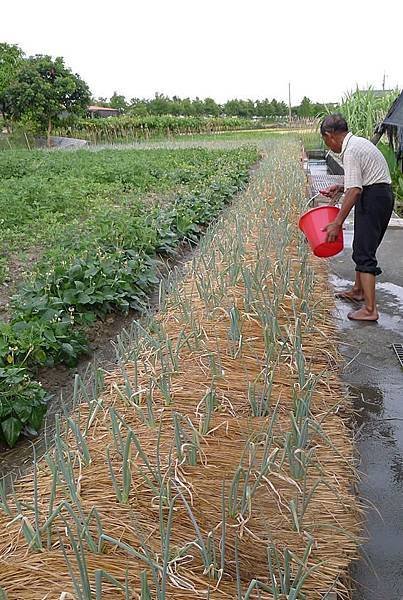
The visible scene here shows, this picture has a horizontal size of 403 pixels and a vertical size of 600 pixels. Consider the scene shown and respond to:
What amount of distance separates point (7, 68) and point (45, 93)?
20.4 ft

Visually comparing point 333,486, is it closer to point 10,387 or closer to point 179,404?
point 179,404

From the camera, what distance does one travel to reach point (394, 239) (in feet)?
21.2

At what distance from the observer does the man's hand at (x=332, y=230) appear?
3.93 m

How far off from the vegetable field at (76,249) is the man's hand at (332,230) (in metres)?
1.29

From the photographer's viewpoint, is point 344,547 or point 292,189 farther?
point 292,189

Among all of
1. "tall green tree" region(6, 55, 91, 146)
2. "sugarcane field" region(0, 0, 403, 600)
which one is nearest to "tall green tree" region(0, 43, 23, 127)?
"tall green tree" region(6, 55, 91, 146)

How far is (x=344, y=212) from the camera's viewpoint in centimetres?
384

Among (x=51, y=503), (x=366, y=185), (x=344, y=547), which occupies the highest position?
(x=366, y=185)

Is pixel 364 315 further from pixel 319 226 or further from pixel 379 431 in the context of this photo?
pixel 379 431

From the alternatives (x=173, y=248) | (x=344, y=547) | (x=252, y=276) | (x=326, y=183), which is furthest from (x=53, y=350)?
(x=326, y=183)

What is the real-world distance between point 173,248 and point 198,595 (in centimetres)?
512

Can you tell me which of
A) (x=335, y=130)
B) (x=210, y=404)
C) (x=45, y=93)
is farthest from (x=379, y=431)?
(x=45, y=93)

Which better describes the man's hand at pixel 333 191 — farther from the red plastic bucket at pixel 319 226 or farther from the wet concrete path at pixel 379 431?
the wet concrete path at pixel 379 431

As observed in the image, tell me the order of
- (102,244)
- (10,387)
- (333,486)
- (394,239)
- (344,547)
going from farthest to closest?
(394,239)
(102,244)
(10,387)
(333,486)
(344,547)
